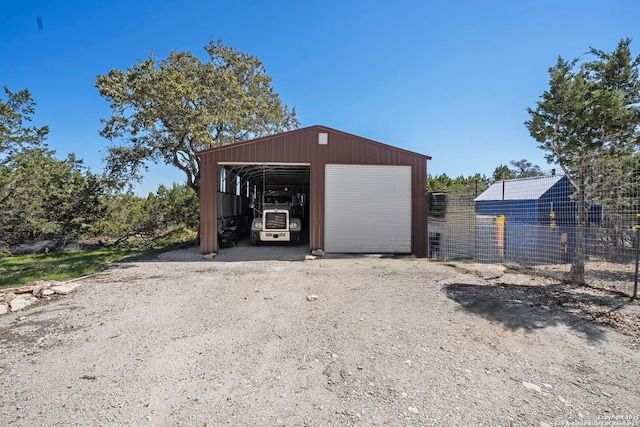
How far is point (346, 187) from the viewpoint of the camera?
36.0ft

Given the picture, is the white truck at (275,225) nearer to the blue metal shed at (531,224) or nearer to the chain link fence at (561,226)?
the chain link fence at (561,226)

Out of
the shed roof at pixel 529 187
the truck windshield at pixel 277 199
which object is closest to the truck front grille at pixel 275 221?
the truck windshield at pixel 277 199

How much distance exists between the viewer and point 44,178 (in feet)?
46.1

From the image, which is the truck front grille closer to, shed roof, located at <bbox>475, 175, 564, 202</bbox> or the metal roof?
the metal roof

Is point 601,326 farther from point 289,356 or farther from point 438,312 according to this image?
point 289,356

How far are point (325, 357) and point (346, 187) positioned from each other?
25.9ft

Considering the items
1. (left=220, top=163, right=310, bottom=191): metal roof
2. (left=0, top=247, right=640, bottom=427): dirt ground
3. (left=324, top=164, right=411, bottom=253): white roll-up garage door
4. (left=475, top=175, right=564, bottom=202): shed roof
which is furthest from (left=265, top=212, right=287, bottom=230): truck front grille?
(left=475, top=175, right=564, bottom=202): shed roof

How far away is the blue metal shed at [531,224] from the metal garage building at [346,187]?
2410 millimetres

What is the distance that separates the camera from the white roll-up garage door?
11.0 metres

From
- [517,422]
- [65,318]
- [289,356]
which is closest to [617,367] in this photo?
[517,422]

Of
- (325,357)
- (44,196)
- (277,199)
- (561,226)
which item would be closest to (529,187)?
(561,226)

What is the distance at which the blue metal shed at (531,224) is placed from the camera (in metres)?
7.05

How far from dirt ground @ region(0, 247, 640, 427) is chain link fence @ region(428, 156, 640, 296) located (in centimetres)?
93

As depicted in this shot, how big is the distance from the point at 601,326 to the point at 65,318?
24.8 feet
